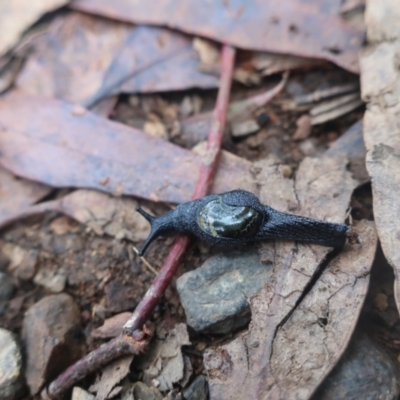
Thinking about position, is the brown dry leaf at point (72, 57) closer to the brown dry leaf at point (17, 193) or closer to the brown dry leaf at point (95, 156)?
the brown dry leaf at point (95, 156)

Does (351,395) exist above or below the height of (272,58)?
below

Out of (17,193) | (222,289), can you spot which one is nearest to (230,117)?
(222,289)

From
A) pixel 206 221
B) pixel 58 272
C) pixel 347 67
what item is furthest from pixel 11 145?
pixel 347 67

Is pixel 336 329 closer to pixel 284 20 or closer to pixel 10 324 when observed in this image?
pixel 10 324

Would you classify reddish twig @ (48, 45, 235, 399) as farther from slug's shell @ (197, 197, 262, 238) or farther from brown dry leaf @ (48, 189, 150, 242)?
brown dry leaf @ (48, 189, 150, 242)

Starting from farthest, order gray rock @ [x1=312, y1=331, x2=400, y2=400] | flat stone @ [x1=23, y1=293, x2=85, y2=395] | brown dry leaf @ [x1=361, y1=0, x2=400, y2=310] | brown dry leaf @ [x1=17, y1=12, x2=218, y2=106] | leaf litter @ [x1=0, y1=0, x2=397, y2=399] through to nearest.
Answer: brown dry leaf @ [x1=17, y1=12, x2=218, y2=106] < flat stone @ [x1=23, y1=293, x2=85, y2=395] < brown dry leaf @ [x1=361, y1=0, x2=400, y2=310] < leaf litter @ [x1=0, y1=0, x2=397, y2=399] < gray rock @ [x1=312, y1=331, x2=400, y2=400]

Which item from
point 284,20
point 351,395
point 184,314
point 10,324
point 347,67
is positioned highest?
point 284,20

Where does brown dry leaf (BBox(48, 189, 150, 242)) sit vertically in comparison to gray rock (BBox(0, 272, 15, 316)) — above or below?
above

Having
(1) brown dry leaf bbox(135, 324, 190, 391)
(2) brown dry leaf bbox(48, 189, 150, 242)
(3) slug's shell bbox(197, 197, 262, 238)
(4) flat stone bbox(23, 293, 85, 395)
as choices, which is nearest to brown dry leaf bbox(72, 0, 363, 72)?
(3) slug's shell bbox(197, 197, 262, 238)
